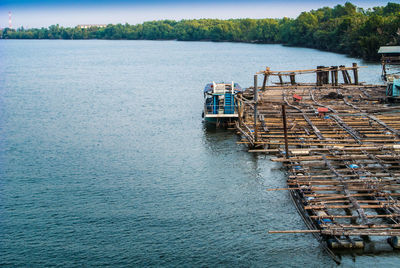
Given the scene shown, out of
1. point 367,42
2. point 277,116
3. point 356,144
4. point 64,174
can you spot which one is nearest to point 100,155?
point 64,174

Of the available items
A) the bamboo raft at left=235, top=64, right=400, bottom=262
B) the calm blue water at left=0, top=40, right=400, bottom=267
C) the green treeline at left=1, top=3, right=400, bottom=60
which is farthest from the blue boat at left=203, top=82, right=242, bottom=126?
the green treeline at left=1, top=3, right=400, bottom=60

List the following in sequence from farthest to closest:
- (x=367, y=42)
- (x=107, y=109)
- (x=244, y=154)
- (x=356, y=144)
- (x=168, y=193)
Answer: (x=367, y=42) < (x=107, y=109) < (x=244, y=154) < (x=356, y=144) < (x=168, y=193)


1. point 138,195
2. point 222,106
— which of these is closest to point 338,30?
point 222,106

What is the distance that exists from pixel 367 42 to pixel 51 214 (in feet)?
261

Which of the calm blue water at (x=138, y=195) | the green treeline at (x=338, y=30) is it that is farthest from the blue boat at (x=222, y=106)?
the green treeline at (x=338, y=30)

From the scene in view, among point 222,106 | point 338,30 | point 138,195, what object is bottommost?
point 138,195

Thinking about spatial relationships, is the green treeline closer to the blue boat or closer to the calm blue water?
the blue boat

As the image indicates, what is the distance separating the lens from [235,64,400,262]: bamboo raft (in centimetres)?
1959

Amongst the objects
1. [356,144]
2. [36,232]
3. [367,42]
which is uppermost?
[367,42]

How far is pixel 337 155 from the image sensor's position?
27.0 meters

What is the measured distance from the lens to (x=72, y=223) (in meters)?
22.5

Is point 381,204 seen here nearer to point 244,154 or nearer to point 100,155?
point 244,154

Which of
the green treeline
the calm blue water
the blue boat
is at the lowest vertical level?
the calm blue water

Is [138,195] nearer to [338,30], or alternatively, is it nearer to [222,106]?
[222,106]
